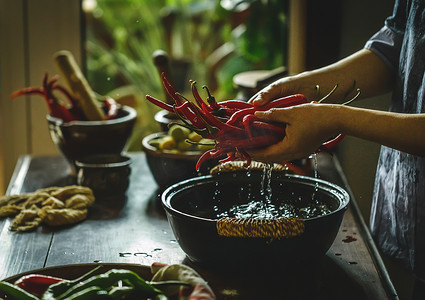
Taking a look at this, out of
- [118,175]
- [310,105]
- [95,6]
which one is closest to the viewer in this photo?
[310,105]

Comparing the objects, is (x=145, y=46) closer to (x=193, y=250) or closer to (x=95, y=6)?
(x=95, y=6)

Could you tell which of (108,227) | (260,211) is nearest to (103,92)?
(108,227)

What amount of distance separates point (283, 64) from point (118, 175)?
132 cm

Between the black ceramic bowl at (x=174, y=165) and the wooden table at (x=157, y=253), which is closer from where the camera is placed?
the wooden table at (x=157, y=253)

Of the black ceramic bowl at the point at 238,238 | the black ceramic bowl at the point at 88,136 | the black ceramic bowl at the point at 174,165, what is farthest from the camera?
the black ceramic bowl at the point at 88,136

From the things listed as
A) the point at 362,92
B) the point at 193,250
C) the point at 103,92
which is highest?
the point at 362,92

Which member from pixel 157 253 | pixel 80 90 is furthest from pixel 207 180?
pixel 80 90

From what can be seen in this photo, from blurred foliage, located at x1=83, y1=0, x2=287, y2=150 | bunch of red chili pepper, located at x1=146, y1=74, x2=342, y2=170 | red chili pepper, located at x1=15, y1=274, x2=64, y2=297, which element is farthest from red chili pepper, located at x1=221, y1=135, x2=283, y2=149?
blurred foliage, located at x1=83, y1=0, x2=287, y2=150

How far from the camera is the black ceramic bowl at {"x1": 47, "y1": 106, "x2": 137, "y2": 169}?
1.91m

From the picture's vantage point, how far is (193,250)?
48.9 inches

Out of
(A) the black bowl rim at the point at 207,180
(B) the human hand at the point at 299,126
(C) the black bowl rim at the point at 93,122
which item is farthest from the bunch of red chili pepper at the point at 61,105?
(B) the human hand at the point at 299,126

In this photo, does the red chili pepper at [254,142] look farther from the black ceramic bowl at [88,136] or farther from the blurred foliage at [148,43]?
the blurred foliage at [148,43]

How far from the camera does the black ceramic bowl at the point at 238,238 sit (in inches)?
46.4

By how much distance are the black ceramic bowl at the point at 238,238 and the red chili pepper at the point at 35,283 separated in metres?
0.29
